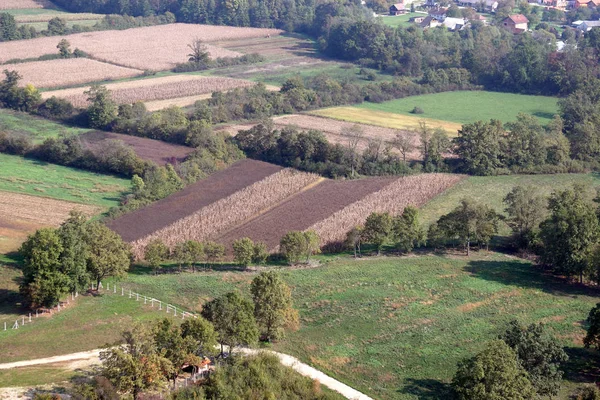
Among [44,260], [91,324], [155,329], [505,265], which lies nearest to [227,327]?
[155,329]

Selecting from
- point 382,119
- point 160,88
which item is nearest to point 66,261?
point 382,119

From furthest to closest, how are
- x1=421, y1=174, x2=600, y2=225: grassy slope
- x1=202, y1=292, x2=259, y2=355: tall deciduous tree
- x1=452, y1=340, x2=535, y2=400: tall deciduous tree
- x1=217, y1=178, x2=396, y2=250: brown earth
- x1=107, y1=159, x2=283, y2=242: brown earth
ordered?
x1=421, y1=174, x2=600, y2=225: grassy slope < x1=107, y1=159, x2=283, y2=242: brown earth < x1=217, y1=178, x2=396, y2=250: brown earth < x1=202, y1=292, x2=259, y2=355: tall deciduous tree < x1=452, y1=340, x2=535, y2=400: tall deciduous tree

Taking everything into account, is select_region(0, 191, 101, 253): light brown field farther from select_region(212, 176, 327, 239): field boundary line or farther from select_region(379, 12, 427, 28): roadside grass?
select_region(379, 12, 427, 28): roadside grass

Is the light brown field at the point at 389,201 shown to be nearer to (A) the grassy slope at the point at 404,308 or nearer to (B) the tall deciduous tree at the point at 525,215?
(A) the grassy slope at the point at 404,308

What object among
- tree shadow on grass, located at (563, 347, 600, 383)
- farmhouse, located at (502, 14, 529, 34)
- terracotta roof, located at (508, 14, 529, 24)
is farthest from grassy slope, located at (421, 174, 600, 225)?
terracotta roof, located at (508, 14, 529, 24)

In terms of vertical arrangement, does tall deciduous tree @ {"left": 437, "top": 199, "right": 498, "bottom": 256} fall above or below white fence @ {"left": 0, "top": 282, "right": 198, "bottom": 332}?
above

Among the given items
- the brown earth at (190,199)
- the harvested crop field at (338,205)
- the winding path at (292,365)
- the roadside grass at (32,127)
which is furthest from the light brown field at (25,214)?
the winding path at (292,365)
